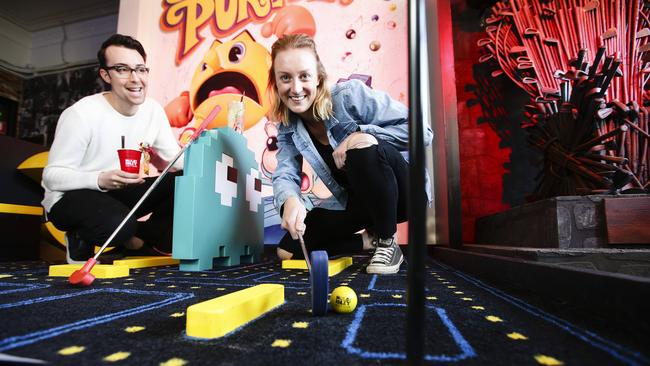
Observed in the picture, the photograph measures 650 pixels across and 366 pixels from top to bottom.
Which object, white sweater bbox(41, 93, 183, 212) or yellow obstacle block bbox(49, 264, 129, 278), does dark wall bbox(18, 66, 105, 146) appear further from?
yellow obstacle block bbox(49, 264, 129, 278)

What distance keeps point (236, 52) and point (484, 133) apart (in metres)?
1.77

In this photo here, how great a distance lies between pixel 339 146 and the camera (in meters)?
1.35

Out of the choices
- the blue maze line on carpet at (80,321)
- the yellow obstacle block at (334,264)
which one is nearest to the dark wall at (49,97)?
the yellow obstacle block at (334,264)

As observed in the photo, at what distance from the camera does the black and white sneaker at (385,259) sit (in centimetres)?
125

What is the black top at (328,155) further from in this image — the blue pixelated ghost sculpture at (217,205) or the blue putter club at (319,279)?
the blue putter club at (319,279)

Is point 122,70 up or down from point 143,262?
up

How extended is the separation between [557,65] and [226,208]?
4.81ft

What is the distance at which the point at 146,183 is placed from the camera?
66.5 inches

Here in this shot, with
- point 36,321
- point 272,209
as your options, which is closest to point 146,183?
point 272,209

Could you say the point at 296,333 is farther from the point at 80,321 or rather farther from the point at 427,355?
the point at 80,321

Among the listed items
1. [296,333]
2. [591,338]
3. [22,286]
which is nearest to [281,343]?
[296,333]

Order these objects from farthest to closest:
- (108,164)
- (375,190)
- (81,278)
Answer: (108,164) < (375,190) < (81,278)

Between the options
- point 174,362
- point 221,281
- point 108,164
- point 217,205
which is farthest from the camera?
point 108,164

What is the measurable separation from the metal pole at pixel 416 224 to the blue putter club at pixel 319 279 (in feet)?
0.97
